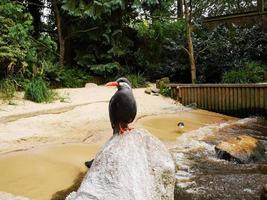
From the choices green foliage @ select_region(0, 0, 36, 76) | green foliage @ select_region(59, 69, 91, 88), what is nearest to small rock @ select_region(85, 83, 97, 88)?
green foliage @ select_region(59, 69, 91, 88)

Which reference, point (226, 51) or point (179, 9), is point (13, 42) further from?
point (179, 9)

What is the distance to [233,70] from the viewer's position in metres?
12.5

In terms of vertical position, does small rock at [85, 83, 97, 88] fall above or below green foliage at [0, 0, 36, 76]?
below

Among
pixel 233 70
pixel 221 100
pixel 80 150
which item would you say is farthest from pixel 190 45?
pixel 80 150

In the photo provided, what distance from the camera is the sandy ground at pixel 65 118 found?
7.19 m

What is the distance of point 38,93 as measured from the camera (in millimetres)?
10133

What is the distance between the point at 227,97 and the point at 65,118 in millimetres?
4503

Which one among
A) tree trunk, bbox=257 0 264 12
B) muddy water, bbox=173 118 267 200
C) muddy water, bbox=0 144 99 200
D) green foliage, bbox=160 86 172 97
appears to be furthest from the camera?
tree trunk, bbox=257 0 264 12

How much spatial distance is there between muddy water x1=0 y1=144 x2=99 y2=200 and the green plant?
3.73m

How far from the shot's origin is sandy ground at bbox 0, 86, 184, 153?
7.19 metres

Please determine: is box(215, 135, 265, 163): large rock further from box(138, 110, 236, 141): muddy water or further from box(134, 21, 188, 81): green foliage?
box(134, 21, 188, 81): green foliage

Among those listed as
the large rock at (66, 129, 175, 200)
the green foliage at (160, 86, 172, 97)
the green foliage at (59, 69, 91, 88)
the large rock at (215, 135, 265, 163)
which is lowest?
the large rock at (215, 135, 265, 163)

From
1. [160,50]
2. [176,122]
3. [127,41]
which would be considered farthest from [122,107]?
[160,50]

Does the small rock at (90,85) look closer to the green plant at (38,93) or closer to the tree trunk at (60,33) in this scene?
the tree trunk at (60,33)
